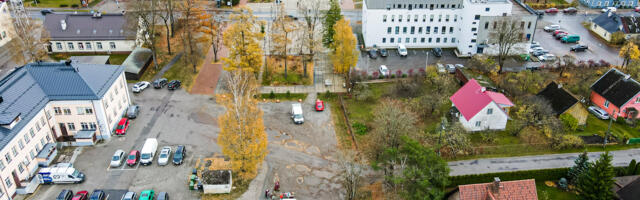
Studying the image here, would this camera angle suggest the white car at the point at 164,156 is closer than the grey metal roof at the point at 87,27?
Yes

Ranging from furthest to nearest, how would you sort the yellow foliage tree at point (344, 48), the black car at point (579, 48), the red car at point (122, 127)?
1. the black car at point (579, 48)
2. the yellow foliage tree at point (344, 48)
3. the red car at point (122, 127)

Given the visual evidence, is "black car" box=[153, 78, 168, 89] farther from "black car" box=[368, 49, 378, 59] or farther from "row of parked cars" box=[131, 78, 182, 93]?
"black car" box=[368, 49, 378, 59]

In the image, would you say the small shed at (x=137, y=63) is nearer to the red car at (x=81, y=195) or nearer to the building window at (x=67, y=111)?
the building window at (x=67, y=111)

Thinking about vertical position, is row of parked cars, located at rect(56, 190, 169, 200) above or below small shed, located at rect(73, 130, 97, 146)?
below

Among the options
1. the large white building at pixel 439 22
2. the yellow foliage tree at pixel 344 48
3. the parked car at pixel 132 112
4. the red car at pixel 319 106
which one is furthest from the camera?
the large white building at pixel 439 22

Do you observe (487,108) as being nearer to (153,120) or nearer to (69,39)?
(153,120)

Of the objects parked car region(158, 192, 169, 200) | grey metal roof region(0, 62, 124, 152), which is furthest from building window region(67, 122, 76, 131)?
parked car region(158, 192, 169, 200)

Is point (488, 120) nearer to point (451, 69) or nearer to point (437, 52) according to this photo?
point (451, 69)

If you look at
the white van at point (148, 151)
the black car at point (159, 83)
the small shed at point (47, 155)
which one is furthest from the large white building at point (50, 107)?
the black car at point (159, 83)
